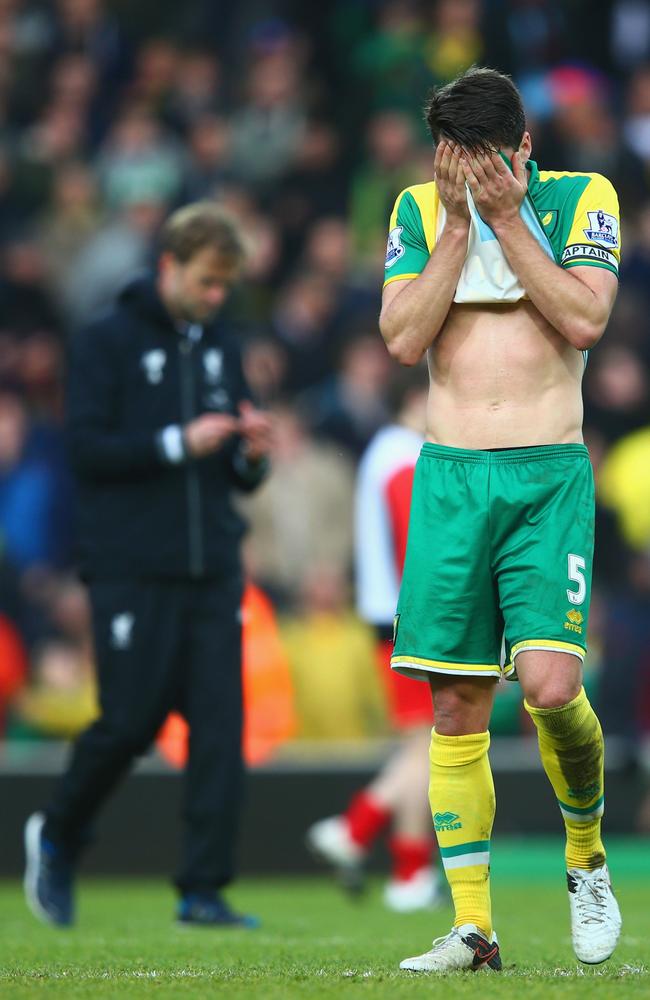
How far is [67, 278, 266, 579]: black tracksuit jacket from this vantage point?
254 inches

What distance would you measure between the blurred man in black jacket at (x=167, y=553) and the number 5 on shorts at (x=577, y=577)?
82.4 inches

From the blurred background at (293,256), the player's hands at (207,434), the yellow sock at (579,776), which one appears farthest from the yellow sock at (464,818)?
the blurred background at (293,256)

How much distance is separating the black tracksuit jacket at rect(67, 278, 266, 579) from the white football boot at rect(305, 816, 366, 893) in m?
2.06

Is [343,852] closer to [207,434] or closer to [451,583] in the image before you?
[207,434]

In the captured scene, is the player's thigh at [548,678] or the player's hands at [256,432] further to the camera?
the player's hands at [256,432]

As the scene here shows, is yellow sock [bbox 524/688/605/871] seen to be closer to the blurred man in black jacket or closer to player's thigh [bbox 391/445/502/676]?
player's thigh [bbox 391/445/502/676]

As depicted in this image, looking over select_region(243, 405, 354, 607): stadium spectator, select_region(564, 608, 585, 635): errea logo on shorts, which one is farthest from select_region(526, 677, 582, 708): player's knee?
select_region(243, 405, 354, 607): stadium spectator

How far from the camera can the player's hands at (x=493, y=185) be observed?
4.48 m

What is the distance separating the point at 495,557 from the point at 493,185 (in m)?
0.95

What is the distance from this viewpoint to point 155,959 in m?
4.91

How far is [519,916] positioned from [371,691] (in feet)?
11.4

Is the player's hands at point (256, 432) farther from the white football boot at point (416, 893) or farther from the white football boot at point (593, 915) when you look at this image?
the white football boot at point (416, 893)

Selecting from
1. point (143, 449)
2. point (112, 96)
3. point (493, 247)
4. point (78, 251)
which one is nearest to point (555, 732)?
point (493, 247)

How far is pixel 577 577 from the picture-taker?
448cm
